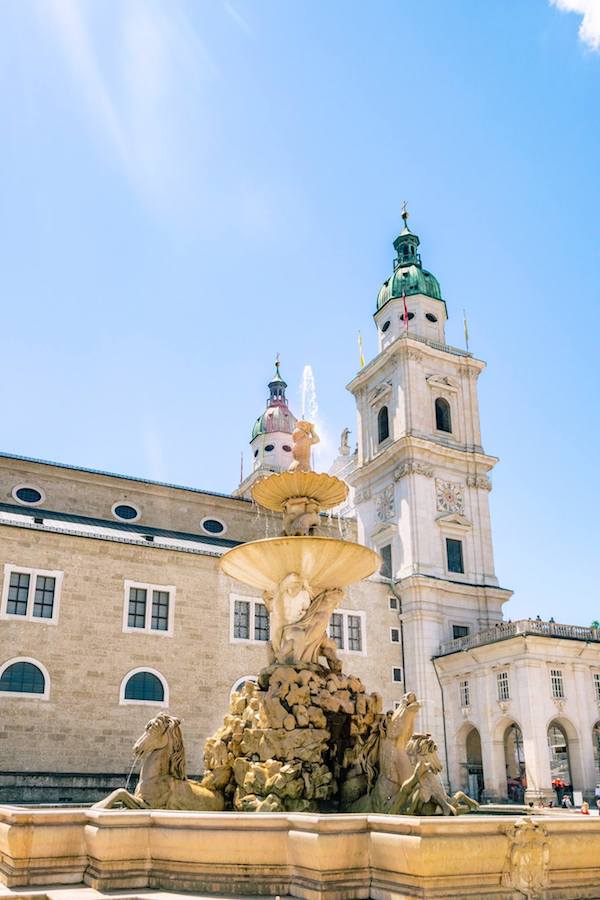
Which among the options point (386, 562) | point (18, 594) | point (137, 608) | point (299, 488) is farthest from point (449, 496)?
point (299, 488)

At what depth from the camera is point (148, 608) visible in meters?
28.5

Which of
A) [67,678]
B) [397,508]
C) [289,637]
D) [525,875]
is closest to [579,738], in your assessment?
[397,508]

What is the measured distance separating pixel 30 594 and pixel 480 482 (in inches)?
897

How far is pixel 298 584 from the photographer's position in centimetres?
1359

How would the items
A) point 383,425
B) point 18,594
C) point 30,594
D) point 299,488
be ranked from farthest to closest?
point 383,425 < point 30,594 < point 18,594 < point 299,488

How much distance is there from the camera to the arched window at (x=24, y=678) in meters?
25.0

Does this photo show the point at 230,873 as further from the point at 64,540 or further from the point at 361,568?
the point at 64,540

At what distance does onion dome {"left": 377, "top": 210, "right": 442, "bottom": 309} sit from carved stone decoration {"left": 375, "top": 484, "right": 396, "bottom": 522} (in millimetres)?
11407

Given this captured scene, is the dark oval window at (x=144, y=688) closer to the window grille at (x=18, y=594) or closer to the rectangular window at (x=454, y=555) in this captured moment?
the window grille at (x=18, y=594)

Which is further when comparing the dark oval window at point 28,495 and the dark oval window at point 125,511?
the dark oval window at point 125,511

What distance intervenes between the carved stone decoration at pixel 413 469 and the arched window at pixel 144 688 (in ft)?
52.2

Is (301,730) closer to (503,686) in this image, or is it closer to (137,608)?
(137,608)

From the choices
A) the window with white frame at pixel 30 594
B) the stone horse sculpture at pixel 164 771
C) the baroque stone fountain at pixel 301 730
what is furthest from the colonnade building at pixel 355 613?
the stone horse sculpture at pixel 164 771

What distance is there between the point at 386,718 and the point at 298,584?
2.78m
